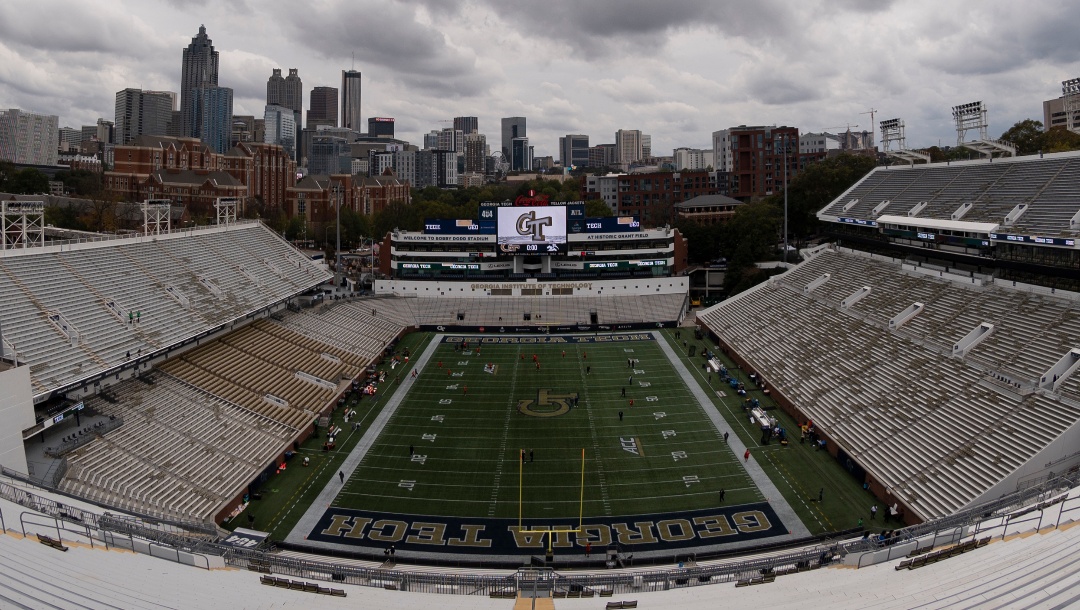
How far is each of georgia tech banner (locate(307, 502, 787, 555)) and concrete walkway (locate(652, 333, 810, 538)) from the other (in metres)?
0.46

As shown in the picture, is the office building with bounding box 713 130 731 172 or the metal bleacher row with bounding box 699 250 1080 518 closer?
the metal bleacher row with bounding box 699 250 1080 518

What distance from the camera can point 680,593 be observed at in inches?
675

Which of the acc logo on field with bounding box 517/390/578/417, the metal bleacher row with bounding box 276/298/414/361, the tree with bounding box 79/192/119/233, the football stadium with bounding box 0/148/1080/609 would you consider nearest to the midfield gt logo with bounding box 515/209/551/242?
the metal bleacher row with bounding box 276/298/414/361

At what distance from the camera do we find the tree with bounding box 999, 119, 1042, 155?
66.8 m

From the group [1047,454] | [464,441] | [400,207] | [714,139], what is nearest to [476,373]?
[464,441]

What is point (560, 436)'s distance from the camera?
34.9m

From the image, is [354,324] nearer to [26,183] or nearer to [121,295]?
[121,295]

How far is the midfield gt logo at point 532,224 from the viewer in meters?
62.3

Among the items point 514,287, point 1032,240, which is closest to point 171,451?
point 1032,240

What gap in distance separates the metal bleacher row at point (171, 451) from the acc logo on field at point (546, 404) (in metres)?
11.8

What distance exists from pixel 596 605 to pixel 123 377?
80.2ft

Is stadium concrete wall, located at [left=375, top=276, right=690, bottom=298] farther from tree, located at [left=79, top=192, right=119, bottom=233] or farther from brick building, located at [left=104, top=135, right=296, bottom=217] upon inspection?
brick building, located at [left=104, top=135, right=296, bottom=217]

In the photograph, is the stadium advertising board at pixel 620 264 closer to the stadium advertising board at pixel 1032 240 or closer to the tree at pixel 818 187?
the tree at pixel 818 187

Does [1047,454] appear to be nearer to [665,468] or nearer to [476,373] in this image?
[665,468]
